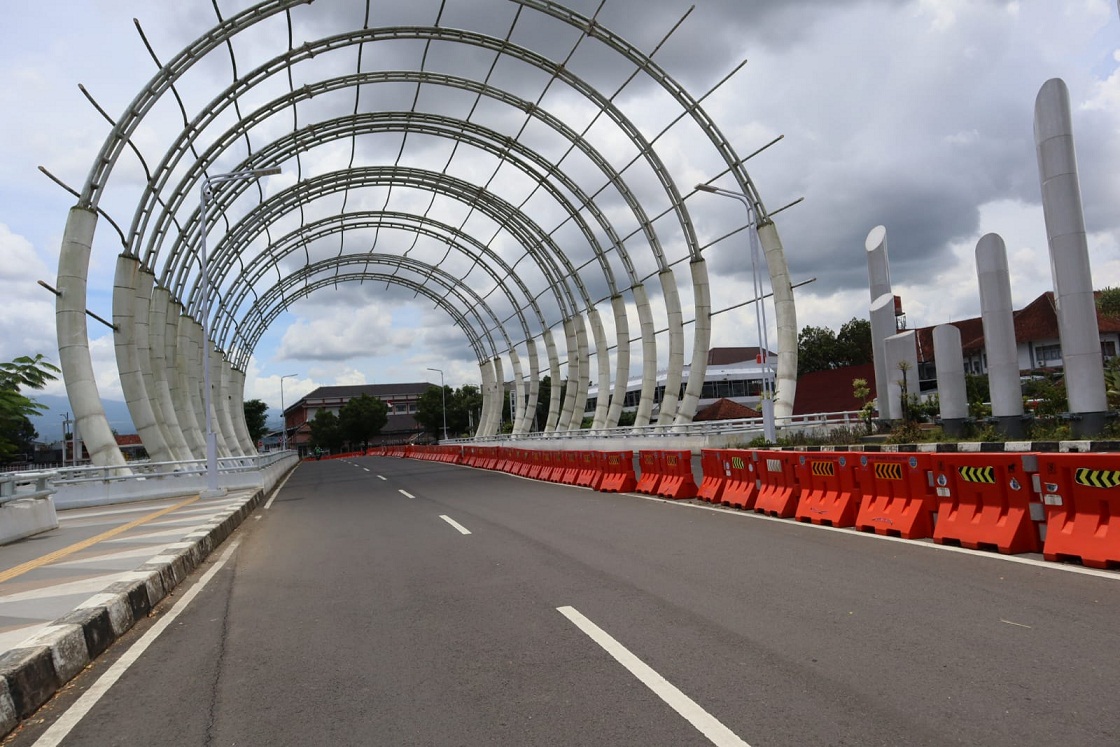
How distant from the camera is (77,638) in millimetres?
5574

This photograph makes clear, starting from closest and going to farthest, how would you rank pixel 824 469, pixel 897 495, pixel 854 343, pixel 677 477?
pixel 897 495 → pixel 824 469 → pixel 677 477 → pixel 854 343

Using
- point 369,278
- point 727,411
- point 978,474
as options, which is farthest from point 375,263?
point 978,474

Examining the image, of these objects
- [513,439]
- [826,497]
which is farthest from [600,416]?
[826,497]

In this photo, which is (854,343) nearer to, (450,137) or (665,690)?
(450,137)

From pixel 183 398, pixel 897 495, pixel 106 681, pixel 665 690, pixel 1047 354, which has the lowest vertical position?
pixel 106 681

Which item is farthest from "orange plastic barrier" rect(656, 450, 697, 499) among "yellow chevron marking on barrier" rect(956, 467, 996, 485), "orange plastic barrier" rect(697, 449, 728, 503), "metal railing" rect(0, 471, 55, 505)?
"metal railing" rect(0, 471, 55, 505)

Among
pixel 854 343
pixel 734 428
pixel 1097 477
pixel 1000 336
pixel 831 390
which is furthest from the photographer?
pixel 854 343

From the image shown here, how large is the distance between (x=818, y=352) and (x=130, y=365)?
243ft

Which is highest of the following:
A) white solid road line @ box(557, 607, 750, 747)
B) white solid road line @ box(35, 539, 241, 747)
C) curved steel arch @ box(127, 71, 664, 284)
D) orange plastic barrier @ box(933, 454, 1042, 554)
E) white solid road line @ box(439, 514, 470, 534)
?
curved steel arch @ box(127, 71, 664, 284)

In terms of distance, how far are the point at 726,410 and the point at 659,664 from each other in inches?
2195

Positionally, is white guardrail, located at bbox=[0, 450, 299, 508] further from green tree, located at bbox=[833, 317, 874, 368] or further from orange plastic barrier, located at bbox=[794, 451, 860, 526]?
green tree, located at bbox=[833, 317, 874, 368]

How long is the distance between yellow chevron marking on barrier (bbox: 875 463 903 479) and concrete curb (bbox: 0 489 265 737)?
845 centimetres

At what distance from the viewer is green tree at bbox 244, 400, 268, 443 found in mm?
113738

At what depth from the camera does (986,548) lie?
25.8 ft
